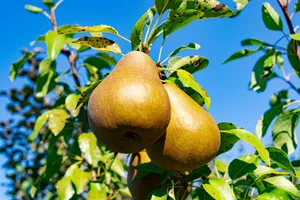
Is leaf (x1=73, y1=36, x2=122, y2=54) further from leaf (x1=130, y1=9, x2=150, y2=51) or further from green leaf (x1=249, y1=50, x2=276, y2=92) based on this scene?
green leaf (x1=249, y1=50, x2=276, y2=92)

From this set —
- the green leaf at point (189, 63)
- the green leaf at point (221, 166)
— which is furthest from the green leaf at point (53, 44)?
the green leaf at point (221, 166)

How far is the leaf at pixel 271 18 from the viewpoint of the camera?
7.95 ft

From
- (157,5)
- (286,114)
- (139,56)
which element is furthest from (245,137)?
(286,114)

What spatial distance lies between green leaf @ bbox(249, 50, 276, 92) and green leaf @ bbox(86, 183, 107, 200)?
1186 millimetres

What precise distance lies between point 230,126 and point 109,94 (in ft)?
1.46

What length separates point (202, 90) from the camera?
1123 millimetres

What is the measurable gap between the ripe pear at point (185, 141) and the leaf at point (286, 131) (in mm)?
1247

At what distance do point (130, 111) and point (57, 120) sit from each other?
4.68 ft

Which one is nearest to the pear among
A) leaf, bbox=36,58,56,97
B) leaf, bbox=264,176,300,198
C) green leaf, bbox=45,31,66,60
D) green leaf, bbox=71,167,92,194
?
leaf, bbox=264,176,300,198

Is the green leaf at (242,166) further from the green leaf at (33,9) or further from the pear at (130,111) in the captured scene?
the green leaf at (33,9)

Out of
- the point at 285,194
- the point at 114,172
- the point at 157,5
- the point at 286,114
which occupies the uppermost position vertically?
the point at 157,5

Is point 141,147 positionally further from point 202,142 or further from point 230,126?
point 230,126

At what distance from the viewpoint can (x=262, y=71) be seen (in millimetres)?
2537

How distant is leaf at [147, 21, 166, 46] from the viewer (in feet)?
4.17
